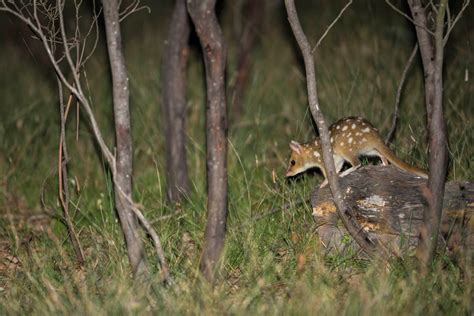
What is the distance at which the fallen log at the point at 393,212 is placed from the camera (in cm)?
473

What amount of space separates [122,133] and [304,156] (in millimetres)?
1793

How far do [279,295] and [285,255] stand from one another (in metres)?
0.68

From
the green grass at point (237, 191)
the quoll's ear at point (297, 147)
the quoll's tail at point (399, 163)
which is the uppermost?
the quoll's tail at point (399, 163)

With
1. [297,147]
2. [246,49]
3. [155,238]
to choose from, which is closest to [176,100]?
[297,147]

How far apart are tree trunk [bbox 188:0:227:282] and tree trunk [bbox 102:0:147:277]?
412mm

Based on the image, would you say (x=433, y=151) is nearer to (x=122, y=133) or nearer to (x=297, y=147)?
(x=297, y=147)

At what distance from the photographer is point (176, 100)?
6.46 metres

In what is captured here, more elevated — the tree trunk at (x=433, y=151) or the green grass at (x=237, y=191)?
the tree trunk at (x=433, y=151)

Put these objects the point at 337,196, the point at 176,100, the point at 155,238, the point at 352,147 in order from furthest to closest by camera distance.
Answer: the point at 176,100 → the point at 352,147 → the point at 337,196 → the point at 155,238

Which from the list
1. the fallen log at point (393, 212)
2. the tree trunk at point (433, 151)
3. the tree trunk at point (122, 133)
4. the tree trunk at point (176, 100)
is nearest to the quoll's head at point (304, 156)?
the fallen log at point (393, 212)

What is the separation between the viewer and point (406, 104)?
7.10 m

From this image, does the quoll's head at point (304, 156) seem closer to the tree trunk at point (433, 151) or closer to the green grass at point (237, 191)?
the green grass at point (237, 191)

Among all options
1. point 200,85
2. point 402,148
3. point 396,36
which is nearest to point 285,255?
point 402,148

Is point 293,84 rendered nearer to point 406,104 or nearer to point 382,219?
point 406,104
